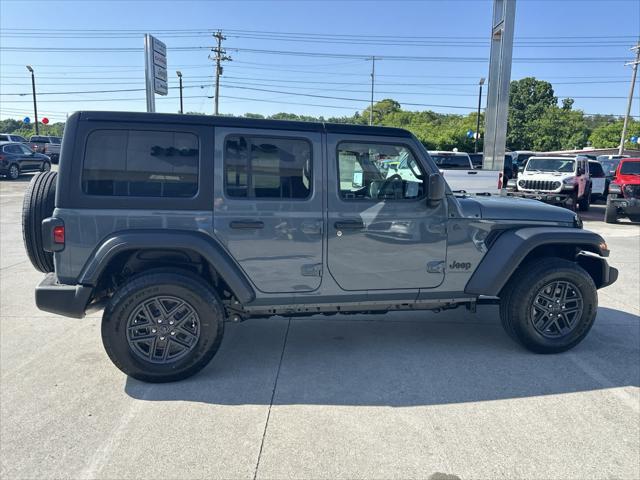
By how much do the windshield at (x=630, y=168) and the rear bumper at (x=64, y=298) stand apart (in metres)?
14.0

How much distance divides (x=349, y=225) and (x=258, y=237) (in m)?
0.71

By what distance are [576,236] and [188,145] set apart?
131 inches

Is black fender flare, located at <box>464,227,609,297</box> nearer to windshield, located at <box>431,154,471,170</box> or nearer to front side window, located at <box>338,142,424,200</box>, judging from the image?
front side window, located at <box>338,142,424,200</box>

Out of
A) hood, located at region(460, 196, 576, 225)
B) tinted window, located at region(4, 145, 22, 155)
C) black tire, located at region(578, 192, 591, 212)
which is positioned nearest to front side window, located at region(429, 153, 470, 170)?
black tire, located at region(578, 192, 591, 212)

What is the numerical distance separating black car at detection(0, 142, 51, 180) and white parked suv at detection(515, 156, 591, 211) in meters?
19.7

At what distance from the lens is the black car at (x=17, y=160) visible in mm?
19969

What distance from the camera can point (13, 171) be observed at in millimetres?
20406

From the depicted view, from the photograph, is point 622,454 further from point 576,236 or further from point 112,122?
point 112,122

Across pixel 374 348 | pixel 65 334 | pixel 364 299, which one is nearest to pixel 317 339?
pixel 374 348

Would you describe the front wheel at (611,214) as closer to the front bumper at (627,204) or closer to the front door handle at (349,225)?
the front bumper at (627,204)

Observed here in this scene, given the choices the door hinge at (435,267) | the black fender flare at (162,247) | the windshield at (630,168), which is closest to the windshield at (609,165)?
the windshield at (630,168)

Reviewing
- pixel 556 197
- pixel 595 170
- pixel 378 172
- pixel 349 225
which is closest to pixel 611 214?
pixel 556 197

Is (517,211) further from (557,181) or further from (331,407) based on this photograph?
(557,181)

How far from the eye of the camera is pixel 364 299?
143 inches
